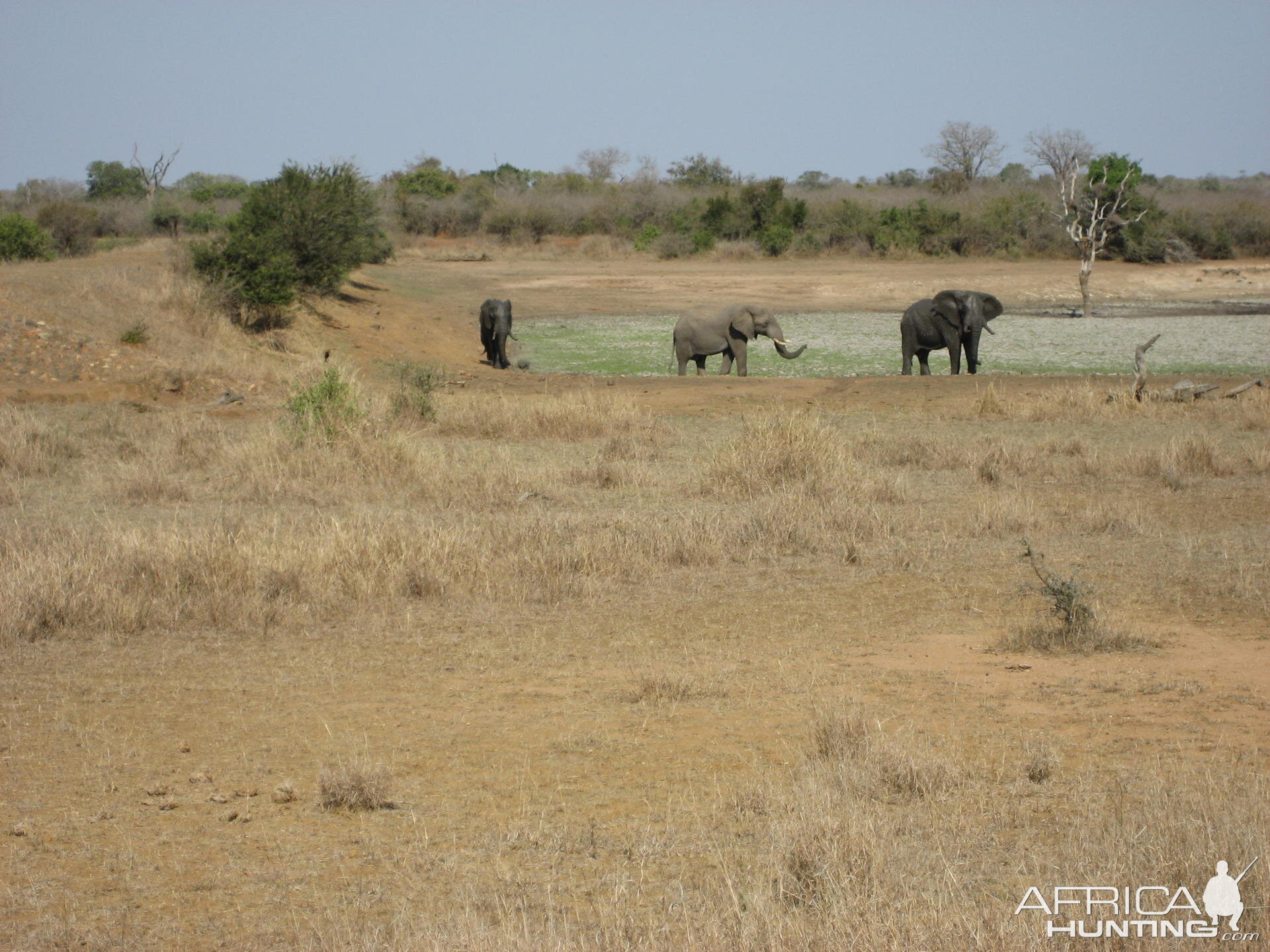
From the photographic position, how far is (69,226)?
4094 centimetres

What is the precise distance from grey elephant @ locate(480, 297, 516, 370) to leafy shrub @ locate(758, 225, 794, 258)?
2548 cm

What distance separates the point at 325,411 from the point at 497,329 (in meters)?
13.3

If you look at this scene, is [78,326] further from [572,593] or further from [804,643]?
[804,643]

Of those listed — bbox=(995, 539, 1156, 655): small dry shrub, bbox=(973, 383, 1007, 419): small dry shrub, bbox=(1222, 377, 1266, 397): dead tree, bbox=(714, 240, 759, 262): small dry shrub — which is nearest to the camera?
bbox=(995, 539, 1156, 655): small dry shrub

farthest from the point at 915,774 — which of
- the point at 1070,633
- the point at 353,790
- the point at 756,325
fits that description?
the point at 756,325

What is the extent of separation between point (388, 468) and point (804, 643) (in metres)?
6.10

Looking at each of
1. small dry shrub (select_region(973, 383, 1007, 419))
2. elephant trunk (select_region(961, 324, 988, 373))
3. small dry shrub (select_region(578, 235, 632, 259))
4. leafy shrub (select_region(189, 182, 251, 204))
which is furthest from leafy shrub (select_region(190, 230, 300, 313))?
leafy shrub (select_region(189, 182, 251, 204))

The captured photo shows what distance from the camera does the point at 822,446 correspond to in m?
12.3

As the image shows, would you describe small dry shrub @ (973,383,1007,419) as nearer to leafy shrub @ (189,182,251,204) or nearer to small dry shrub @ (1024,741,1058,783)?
small dry shrub @ (1024,741,1058,783)

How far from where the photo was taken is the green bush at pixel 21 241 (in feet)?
105

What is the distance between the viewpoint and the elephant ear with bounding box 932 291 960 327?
2316 cm

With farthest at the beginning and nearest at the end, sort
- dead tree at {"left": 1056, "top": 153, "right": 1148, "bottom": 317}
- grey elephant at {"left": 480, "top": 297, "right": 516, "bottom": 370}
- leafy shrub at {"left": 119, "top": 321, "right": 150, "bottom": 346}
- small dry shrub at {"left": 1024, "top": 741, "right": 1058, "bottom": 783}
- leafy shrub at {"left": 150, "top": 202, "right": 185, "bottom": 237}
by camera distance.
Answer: leafy shrub at {"left": 150, "top": 202, "right": 185, "bottom": 237} → dead tree at {"left": 1056, "top": 153, "right": 1148, "bottom": 317} → grey elephant at {"left": 480, "top": 297, "right": 516, "bottom": 370} → leafy shrub at {"left": 119, "top": 321, "right": 150, "bottom": 346} → small dry shrub at {"left": 1024, "top": 741, "right": 1058, "bottom": 783}

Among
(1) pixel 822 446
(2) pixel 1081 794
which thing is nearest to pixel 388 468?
(1) pixel 822 446

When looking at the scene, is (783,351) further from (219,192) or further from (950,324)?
(219,192)
